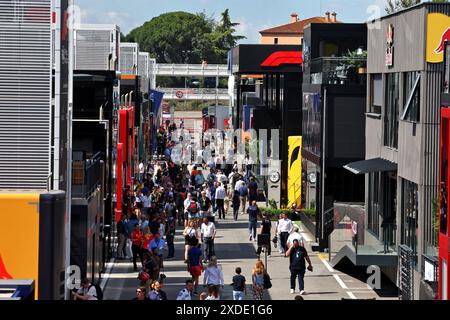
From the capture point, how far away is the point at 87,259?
73.2ft

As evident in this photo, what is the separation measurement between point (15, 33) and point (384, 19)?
15759 millimetres

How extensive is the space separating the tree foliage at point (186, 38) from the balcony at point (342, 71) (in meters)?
127

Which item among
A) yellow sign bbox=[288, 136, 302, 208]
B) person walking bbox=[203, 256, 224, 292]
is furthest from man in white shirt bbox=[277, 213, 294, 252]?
yellow sign bbox=[288, 136, 302, 208]

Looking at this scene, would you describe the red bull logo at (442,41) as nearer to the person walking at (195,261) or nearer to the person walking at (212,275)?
the person walking at (212,275)

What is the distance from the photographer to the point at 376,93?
102 feet

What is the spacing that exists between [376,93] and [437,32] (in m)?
7.75

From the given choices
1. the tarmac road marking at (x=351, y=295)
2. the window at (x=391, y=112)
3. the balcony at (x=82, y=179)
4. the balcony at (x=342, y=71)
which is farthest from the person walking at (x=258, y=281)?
the balcony at (x=342, y=71)

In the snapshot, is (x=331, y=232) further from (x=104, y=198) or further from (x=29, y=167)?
(x=29, y=167)

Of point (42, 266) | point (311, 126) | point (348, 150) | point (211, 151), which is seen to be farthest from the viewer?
point (211, 151)

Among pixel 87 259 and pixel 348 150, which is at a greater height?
pixel 348 150

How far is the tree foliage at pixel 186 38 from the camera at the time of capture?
6417 inches

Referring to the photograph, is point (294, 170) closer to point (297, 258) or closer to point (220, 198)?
point (220, 198)

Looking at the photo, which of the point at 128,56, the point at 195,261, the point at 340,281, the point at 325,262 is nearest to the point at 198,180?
the point at 325,262
